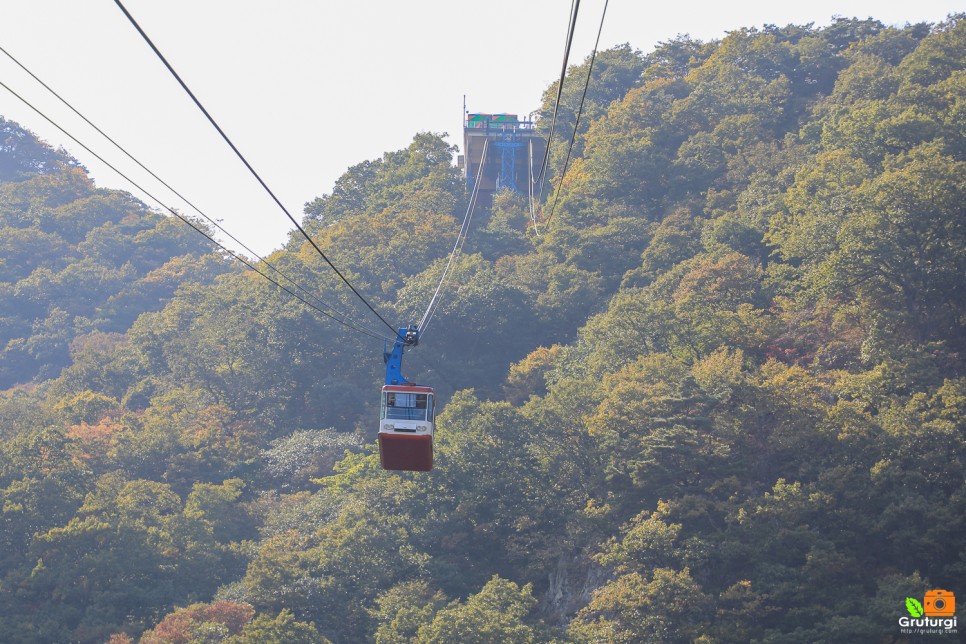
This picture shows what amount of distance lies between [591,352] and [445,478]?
11592 mm

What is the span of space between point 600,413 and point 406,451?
Result: 729 inches

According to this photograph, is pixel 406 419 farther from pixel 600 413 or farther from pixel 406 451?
pixel 600 413

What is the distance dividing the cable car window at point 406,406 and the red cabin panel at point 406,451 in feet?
1.32

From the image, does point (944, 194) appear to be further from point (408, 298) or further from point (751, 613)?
point (408, 298)

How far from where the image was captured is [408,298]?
6406 cm

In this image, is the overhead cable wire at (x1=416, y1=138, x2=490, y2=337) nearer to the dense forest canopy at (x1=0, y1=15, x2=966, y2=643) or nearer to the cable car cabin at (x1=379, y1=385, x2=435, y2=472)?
the dense forest canopy at (x1=0, y1=15, x2=966, y2=643)

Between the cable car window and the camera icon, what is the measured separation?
624 inches

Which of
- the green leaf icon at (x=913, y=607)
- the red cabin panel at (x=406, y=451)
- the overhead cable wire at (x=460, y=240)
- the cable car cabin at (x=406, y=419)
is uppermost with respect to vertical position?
the overhead cable wire at (x=460, y=240)

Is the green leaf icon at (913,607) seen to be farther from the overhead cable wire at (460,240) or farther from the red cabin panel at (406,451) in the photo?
the overhead cable wire at (460,240)

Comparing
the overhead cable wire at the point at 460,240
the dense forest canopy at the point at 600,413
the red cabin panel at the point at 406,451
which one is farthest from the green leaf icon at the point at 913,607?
the overhead cable wire at the point at 460,240

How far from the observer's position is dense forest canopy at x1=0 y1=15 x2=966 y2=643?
33844mm

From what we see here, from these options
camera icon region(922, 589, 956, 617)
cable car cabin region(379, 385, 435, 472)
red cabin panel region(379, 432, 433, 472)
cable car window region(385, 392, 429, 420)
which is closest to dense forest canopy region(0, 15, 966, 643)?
camera icon region(922, 589, 956, 617)

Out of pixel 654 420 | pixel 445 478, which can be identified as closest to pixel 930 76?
pixel 654 420

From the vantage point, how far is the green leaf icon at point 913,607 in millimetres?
29311
